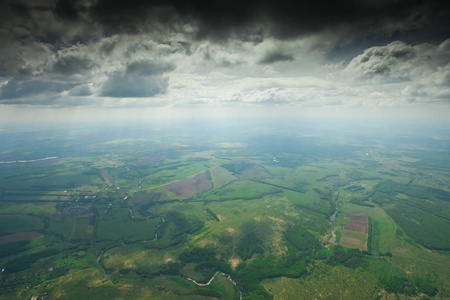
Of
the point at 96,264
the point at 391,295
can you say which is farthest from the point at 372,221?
the point at 96,264

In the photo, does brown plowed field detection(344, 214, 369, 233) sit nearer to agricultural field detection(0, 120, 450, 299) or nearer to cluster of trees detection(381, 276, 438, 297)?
agricultural field detection(0, 120, 450, 299)

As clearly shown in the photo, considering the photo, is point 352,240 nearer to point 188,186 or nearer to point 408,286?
point 408,286

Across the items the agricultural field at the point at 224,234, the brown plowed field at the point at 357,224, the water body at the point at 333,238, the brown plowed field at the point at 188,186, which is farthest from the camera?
the brown plowed field at the point at 188,186

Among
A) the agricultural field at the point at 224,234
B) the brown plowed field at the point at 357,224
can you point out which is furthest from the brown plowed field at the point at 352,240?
the brown plowed field at the point at 357,224

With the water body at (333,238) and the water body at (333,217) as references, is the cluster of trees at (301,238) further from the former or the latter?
the water body at (333,217)

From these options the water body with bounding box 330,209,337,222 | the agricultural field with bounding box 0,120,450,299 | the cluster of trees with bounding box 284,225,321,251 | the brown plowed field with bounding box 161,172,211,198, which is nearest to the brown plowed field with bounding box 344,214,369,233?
the agricultural field with bounding box 0,120,450,299

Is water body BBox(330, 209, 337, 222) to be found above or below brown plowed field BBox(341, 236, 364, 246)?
below

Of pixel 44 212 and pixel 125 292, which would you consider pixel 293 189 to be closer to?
pixel 125 292
